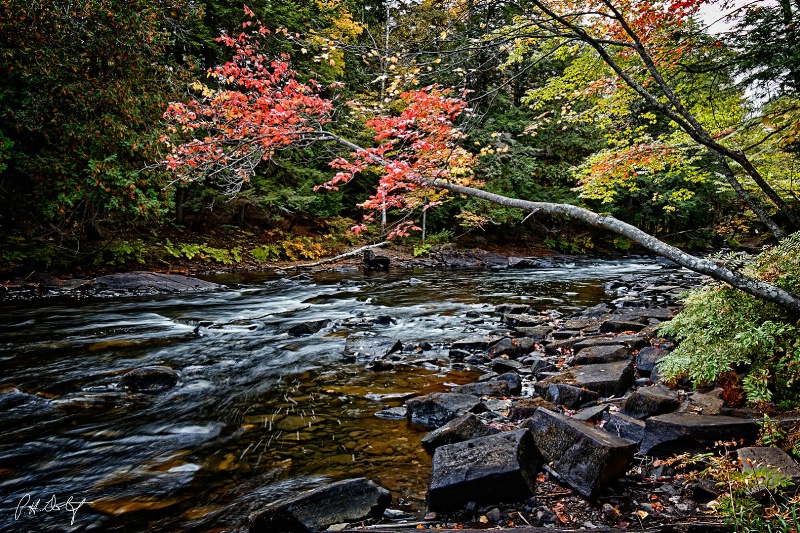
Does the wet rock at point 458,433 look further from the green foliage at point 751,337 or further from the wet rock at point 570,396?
the green foliage at point 751,337

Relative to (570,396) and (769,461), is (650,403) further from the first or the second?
(769,461)

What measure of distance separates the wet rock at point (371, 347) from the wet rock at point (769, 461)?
5099 mm

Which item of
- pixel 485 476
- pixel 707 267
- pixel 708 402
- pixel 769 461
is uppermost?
pixel 707 267

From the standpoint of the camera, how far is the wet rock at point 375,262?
20.8m

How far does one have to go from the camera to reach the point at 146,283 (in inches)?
524

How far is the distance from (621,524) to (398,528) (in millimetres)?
1475

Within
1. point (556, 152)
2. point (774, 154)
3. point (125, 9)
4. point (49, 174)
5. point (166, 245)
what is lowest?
point (166, 245)

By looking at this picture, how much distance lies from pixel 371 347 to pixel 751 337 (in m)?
5.51

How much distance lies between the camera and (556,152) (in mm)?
27156

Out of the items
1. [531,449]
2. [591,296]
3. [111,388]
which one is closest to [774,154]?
[591,296]

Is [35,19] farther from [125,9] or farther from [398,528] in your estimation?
[398,528]

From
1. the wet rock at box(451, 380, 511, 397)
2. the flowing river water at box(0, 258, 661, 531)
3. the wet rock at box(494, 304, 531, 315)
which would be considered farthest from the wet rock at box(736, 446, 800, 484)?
the wet rock at box(494, 304, 531, 315)

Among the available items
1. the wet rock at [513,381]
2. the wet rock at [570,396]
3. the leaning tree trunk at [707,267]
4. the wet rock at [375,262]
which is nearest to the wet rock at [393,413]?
the wet rock at [513,381]

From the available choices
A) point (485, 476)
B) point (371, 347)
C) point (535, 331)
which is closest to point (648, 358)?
point (535, 331)
